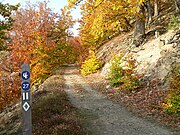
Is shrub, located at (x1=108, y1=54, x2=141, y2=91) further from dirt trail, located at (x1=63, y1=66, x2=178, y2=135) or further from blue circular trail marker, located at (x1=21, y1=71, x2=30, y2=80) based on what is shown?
blue circular trail marker, located at (x1=21, y1=71, x2=30, y2=80)

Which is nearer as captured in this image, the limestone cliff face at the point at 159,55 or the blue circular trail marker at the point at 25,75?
the blue circular trail marker at the point at 25,75

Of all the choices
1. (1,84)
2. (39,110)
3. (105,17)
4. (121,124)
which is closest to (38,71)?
(1,84)

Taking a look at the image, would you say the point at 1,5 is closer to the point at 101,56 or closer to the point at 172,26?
the point at 172,26

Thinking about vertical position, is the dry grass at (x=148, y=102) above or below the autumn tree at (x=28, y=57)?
below

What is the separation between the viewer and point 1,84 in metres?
20.0

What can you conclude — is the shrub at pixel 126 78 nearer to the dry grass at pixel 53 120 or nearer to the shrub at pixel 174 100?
the shrub at pixel 174 100

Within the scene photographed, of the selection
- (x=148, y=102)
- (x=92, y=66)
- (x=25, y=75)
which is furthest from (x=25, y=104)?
(x=92, y=66)

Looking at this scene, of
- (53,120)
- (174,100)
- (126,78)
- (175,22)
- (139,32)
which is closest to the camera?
(53,120)

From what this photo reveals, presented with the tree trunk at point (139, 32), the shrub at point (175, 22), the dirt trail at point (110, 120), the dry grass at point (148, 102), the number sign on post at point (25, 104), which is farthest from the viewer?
the tree trunk at point (139, 32)

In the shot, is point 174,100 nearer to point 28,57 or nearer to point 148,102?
point 148,102

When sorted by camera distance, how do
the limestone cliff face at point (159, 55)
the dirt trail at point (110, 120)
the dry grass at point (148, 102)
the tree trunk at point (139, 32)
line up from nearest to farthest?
the dirt trail at point (110, 120) → the dry grass at point (148, 102) → the limestone cliff face at point (159, 55) → the tree trunk at point (139, 32)

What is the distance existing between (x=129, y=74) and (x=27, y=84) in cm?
944

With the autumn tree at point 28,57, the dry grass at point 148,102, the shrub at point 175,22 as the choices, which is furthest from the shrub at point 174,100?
the autumn tree at point 28,57

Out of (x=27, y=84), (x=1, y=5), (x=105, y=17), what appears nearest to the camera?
(x=27, y=84)
